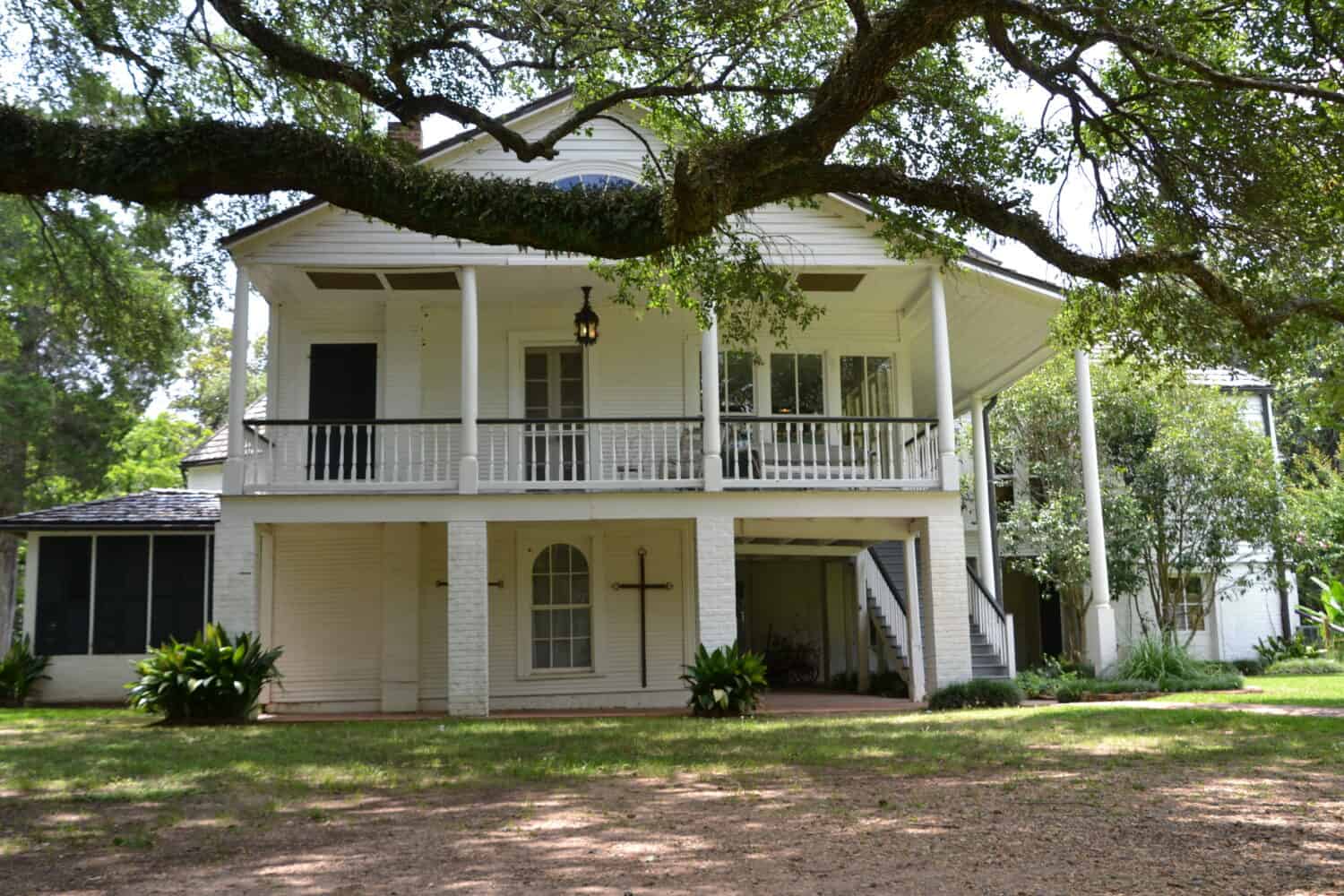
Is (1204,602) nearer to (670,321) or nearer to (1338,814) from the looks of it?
(670,321)

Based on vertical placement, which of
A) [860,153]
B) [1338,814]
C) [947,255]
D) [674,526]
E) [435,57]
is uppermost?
[435,57]

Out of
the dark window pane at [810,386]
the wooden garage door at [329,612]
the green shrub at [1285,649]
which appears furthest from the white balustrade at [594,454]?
the green shrub at [1285,649]

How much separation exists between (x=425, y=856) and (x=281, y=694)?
1139cm

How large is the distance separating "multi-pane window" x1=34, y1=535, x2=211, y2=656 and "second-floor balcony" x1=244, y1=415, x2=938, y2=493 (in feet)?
14.1

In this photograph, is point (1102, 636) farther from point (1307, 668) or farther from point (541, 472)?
point (541, 472)

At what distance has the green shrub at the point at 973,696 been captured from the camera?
13773 mm

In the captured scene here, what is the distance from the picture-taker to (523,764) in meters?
8.77

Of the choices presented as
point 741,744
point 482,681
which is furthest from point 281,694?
point 741,744

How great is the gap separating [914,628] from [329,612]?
8.18 meters

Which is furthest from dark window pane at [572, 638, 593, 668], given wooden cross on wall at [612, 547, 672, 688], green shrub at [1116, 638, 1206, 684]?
green shrub at [1116, 638, 1206, 684]

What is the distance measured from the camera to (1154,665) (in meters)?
16.2

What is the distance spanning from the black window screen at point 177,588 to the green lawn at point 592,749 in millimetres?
6429

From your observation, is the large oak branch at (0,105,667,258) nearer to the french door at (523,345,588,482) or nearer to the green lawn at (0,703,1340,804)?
the green lawn at (0,703,1340,804)

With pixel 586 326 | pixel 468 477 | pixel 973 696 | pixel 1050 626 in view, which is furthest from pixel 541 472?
pixel 1050 626
